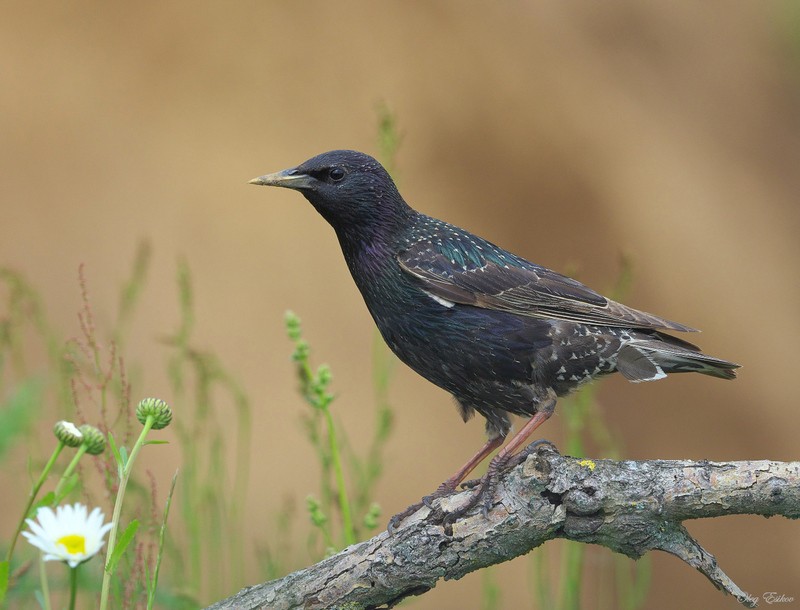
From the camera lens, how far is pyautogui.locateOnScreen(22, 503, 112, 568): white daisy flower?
72.5 inches

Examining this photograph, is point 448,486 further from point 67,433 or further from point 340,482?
point 67,433

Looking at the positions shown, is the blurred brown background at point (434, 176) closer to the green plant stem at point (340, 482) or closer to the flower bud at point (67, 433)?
the green plant stem at point (340, 482)

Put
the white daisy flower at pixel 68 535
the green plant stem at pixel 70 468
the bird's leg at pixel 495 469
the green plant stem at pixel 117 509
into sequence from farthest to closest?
the bird's leg at pixel 495 469 < the green plant stem at pixel 70 468 < the green plant stem at pixel 117 509 < the white daisy flower at pixel 68 535

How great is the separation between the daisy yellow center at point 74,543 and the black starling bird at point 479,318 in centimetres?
124

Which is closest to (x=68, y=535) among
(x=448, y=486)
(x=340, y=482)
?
(x=340, y=482)

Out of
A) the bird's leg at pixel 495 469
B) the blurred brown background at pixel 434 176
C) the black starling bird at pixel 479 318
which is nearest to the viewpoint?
the bird's leg at pixel 495 469

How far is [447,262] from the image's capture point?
3270 millimetres

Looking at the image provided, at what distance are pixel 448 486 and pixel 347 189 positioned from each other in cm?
100

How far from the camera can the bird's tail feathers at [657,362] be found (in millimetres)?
3160

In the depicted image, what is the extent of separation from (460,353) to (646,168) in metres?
3.75

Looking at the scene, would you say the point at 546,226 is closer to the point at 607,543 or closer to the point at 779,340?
the point at 779,340

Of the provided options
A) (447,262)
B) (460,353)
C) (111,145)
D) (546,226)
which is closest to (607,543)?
(460,353)

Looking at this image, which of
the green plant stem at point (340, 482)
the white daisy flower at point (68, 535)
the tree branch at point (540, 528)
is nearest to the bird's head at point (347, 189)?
the green plant stem at point (340, 482)

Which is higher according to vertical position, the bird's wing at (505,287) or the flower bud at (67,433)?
the bird's wing at (505,287)
